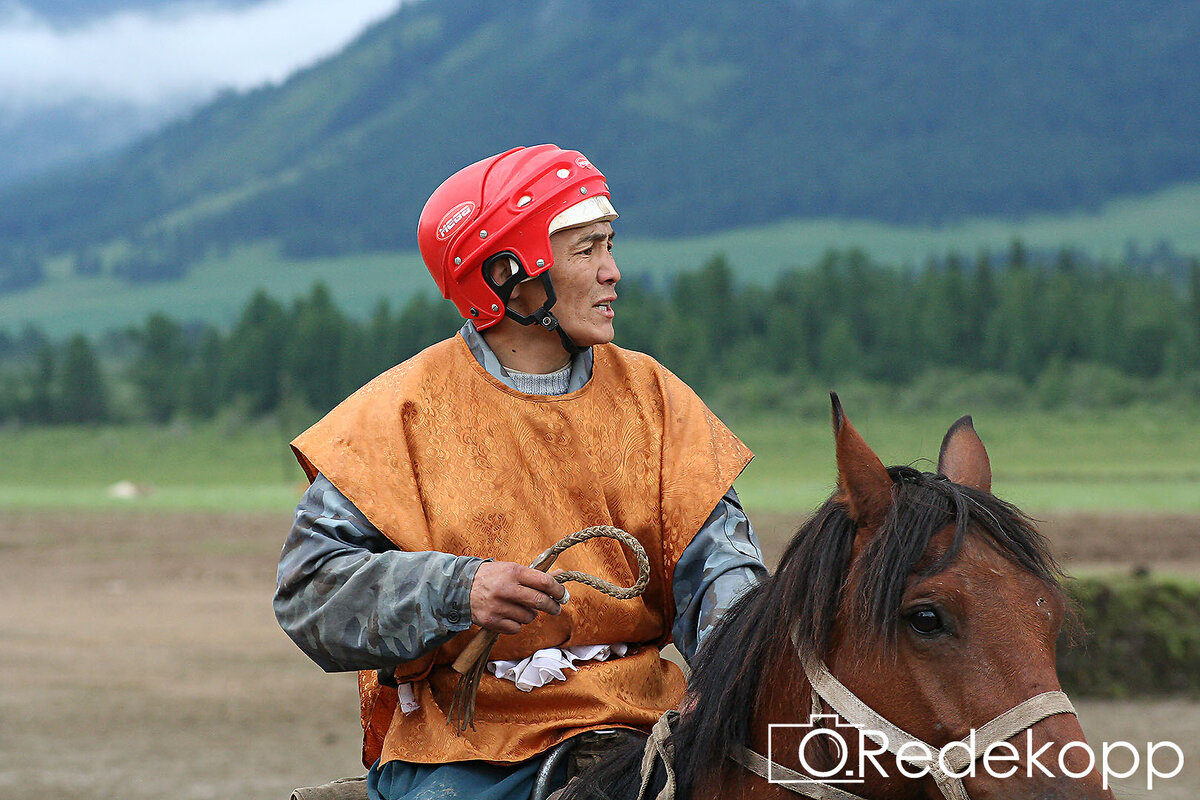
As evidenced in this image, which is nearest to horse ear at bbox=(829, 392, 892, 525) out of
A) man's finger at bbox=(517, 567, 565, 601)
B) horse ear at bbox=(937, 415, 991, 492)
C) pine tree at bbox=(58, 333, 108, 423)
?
horse ear at bbox=(937, 415, 991, 492)

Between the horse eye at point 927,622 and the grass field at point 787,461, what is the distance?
2341 cm

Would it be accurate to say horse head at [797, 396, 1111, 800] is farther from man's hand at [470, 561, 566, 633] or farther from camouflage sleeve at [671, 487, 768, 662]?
camouflage sleeve at [671, 487, 768, 662]

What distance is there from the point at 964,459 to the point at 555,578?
822 millimetres

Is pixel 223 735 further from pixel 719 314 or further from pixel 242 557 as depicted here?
pixel 719 314

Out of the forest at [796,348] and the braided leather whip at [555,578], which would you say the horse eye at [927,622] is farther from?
the forest at [796,348]

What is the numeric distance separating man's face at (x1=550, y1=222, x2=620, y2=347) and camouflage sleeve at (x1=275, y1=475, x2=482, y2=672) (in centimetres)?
65

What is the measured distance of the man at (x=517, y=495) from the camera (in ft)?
9.31

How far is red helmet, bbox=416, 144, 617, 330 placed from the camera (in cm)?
302

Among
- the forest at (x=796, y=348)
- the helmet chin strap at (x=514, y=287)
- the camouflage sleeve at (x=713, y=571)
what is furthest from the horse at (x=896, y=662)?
the forest at (x=796, y=348)

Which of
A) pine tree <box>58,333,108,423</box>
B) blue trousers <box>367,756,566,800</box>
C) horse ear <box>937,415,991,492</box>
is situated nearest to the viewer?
horse ear <box>937,415,991,492</box>

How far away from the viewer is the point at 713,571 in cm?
301

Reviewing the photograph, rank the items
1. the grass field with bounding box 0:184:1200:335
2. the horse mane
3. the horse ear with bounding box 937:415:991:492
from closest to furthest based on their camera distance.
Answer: the horse mane < the horse ear with bounding box 937:415:991:492 < the grass field with bounding box 0:184:1200:335

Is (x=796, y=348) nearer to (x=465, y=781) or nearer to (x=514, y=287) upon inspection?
(x=514, y=287)

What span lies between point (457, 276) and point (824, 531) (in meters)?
1.18
